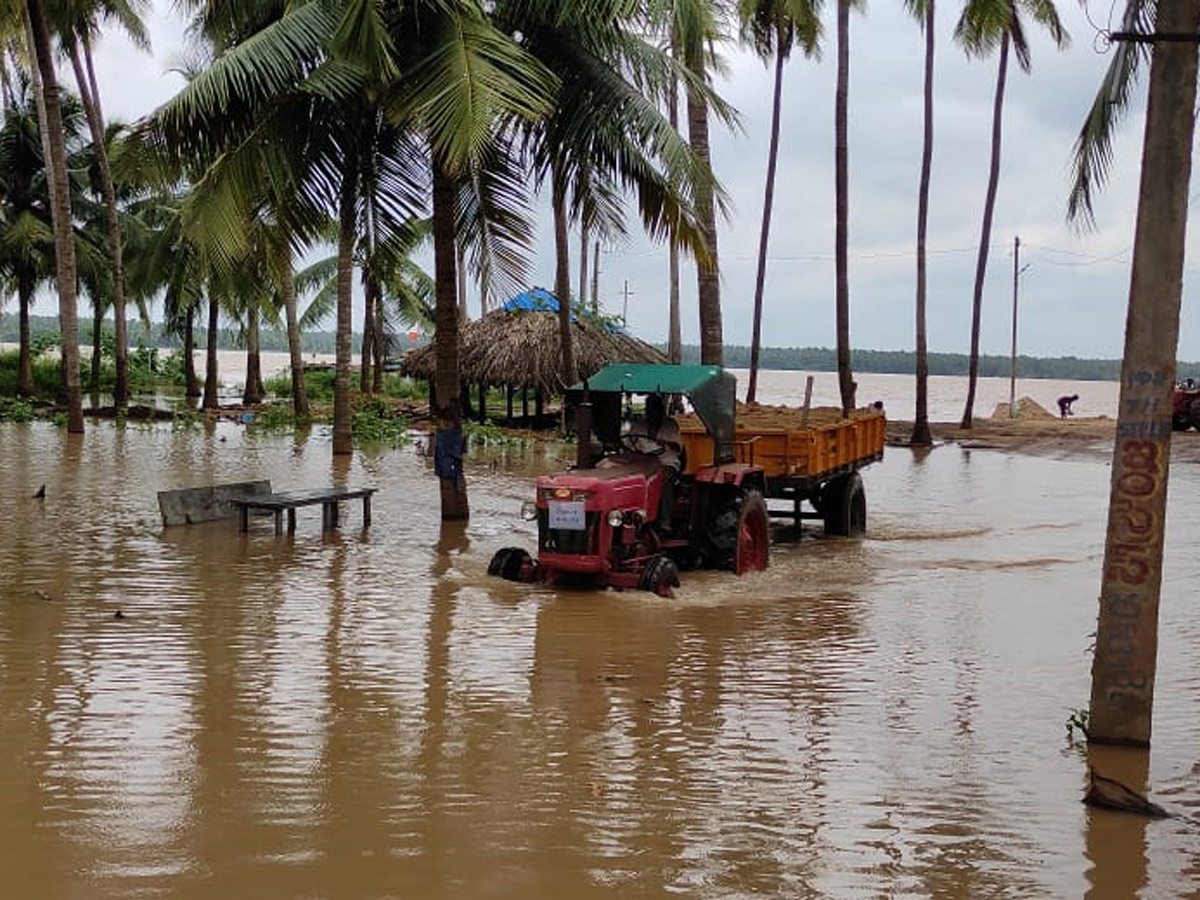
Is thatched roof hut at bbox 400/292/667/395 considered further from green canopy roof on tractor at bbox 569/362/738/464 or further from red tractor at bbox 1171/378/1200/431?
green canopy roof on tractor at bbox 569/362/738/464

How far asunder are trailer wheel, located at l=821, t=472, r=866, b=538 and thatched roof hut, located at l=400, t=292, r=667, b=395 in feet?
Answer: 50.9

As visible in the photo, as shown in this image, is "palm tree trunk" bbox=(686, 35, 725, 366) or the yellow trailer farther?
"palm tree trunk" bbox=(686, 35, 725, 366)

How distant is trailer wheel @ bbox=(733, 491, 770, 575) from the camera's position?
484 inches

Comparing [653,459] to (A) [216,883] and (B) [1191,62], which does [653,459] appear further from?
(A) [216,883]

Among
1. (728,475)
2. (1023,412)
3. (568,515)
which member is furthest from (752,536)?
(1023,412)

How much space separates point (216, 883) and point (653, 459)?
7411mm

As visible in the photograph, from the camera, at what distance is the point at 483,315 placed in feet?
112

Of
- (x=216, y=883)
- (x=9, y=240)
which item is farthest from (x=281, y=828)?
(x=9, y=240)

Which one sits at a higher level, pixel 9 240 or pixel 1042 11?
pixel 1042 11

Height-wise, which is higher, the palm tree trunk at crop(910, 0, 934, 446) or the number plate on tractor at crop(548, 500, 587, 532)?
the palm tree trunk at crop(910, 0, 934, 446)

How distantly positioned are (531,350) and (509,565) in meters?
20.8

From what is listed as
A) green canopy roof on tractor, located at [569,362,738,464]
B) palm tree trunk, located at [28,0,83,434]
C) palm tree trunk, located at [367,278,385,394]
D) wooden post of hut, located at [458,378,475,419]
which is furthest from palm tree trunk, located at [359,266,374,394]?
green canopy roof on tractor, located at [569,362,738,464]

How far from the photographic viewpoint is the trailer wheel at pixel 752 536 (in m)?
12.3

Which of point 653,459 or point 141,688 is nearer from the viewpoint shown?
point 141,688
